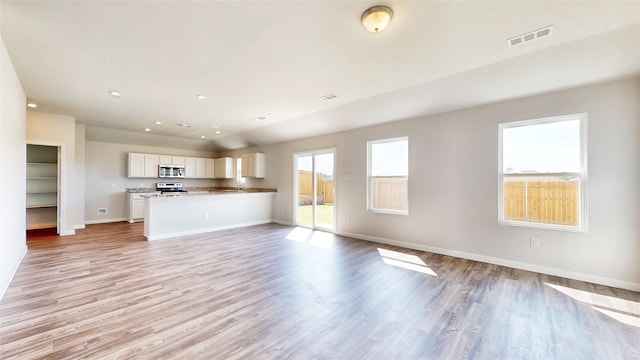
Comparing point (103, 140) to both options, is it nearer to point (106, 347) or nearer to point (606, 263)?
point (106, 347)

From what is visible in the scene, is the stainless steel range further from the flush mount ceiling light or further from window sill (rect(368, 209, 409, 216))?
the flush mount ceiling light

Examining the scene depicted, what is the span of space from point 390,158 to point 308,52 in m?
3.07

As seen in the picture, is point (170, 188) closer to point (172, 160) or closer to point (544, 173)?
point (172, 160)

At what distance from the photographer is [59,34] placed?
2441 millimetres

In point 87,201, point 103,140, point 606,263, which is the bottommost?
point 606,263

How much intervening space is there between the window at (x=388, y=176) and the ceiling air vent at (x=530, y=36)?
96.5 inches

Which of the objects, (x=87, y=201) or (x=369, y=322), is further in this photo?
(x=87, y=201)

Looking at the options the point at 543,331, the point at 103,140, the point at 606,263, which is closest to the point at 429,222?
the point at 606,263

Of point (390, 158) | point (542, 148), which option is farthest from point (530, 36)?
point (390, 158)

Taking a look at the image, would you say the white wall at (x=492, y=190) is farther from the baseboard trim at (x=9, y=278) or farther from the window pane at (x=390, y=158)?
the baseboard trim at (x=9, y=278)

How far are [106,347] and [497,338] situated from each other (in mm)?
3057

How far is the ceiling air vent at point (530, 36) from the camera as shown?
2342 millimetres

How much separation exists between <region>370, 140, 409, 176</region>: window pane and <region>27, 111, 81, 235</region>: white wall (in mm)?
6613

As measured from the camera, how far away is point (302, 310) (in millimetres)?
2488
